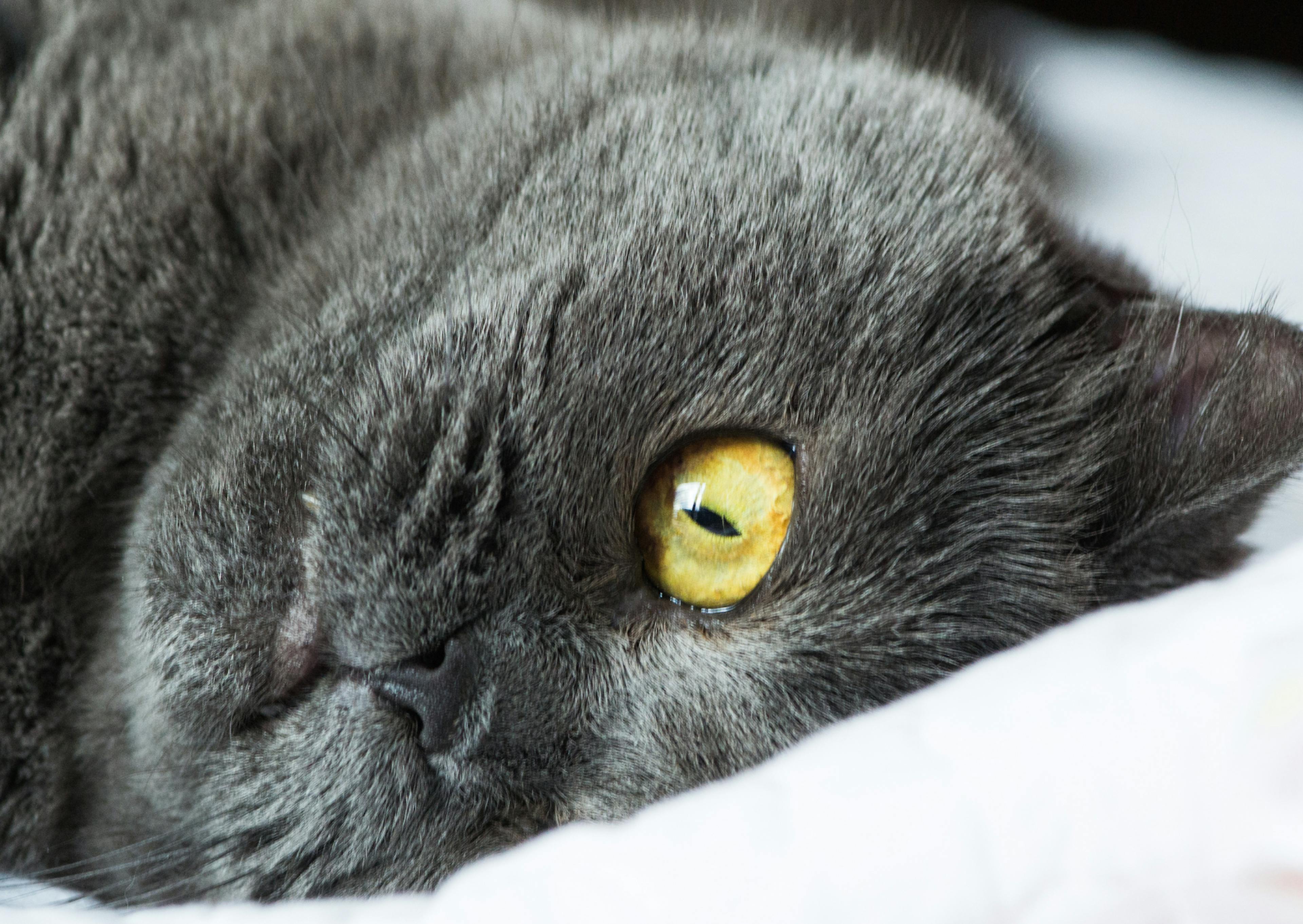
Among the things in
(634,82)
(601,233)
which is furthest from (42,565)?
(634,82)

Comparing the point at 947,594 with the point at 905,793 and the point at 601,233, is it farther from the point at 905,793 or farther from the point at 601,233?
the point at 601,233

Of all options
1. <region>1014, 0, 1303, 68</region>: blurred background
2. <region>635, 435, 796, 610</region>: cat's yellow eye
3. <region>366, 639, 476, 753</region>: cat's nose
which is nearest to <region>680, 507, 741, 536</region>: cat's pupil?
<region>635, 435, 796, 610</region>: cat's yellow eye

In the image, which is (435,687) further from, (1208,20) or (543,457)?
(1208,20)

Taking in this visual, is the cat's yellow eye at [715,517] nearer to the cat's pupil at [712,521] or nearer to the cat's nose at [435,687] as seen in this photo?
the cat's pupil at [712,521]

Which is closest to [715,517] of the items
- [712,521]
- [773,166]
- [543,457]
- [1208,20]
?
[712,521]

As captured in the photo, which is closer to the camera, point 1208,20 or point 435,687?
point 435,687

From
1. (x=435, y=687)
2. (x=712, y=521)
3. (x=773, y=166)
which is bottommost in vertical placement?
(x=435, y=687)

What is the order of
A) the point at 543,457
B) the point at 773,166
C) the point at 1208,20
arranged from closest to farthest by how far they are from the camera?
the point at 543,457 → the point at 773,166 → the point at 1208,20

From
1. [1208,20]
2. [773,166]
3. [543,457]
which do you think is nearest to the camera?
[543,457]
